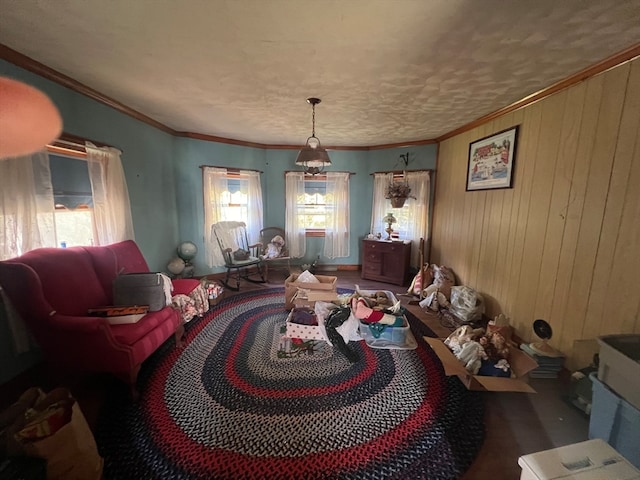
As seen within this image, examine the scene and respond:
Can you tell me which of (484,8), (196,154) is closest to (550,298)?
(484,8)

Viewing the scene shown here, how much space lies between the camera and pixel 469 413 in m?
1.65

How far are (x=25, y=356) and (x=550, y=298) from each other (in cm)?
414

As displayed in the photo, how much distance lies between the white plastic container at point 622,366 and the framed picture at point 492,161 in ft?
5.29

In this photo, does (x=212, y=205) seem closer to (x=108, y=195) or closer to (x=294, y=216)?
(x=294, y=216)

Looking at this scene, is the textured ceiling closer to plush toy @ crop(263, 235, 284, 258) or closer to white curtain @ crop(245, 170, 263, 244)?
white curtain @ crop(245, 170, 263, 244)

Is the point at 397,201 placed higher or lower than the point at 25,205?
higher

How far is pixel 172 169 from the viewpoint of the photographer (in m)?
3.76

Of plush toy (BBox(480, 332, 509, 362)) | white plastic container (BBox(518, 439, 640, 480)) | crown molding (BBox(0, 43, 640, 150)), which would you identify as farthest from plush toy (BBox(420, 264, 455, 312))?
white plastic container (BBox(518, 439, 640, 480))

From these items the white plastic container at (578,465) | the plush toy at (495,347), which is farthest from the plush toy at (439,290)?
the white plastic container at (578,465)

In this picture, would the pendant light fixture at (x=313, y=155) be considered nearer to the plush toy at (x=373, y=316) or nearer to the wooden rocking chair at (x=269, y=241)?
the plush toy at (x=373, y=316)

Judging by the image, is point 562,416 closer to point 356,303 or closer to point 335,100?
point 356,303

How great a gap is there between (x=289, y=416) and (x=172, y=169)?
3.60 metres

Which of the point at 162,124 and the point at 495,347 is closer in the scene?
the point at 495,347

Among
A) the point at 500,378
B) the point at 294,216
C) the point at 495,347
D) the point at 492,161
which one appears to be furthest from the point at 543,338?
the point at 294,216
